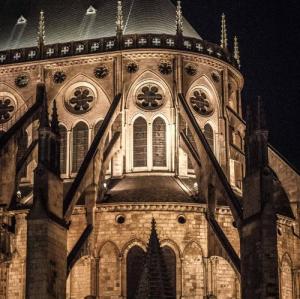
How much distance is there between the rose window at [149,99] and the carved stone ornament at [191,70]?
1.70 metres

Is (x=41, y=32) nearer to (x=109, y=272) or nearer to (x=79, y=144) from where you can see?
(x=79, y=144)

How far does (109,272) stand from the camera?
51.2m

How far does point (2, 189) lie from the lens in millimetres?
52281

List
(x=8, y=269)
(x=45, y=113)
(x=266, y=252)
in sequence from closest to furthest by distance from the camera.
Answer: (x=266, y=252) → (x=45, y=113) → (x=8, y=269)

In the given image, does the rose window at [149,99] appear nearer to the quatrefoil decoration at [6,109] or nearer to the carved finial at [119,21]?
the carved finial at [119,21]

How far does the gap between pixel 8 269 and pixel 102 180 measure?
5.88 m

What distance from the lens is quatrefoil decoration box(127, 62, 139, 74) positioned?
56.1 meters

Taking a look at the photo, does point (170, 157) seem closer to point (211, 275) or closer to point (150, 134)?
point (150, 134)

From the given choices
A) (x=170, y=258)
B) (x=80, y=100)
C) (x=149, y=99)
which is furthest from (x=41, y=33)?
(x=170, y=258)

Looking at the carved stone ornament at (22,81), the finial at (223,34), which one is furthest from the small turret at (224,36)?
the carved stone ornament at (22,81)

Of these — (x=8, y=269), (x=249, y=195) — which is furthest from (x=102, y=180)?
(x=249, y=195)

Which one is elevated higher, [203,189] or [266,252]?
[203,189]

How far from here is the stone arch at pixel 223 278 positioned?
168 feet

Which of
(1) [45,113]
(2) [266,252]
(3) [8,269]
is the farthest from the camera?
(3) [8,269]
